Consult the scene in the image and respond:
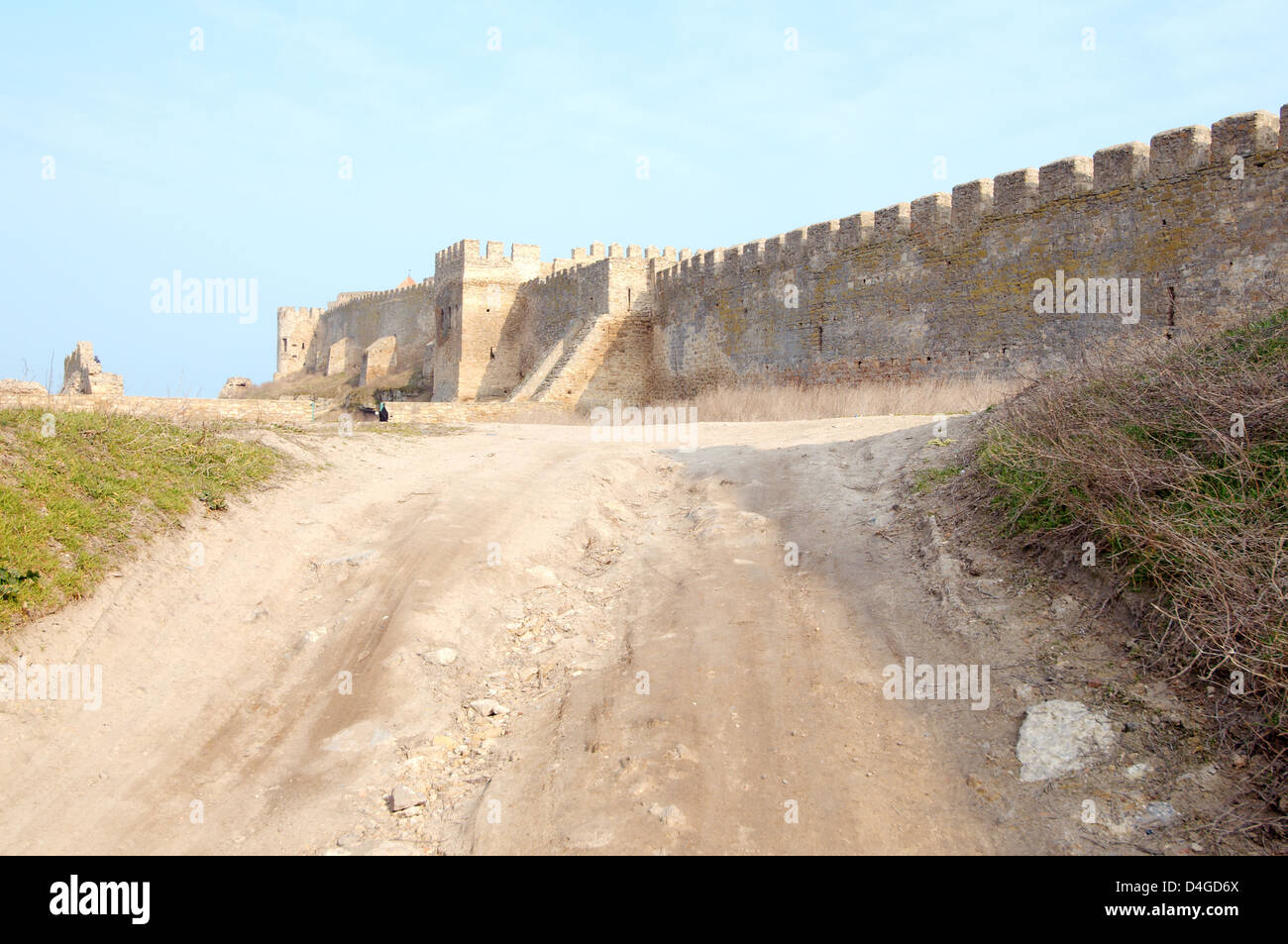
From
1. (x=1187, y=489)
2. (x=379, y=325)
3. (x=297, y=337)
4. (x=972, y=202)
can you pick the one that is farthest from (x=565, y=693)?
(x=297, y=337)

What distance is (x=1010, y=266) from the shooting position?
661 inches

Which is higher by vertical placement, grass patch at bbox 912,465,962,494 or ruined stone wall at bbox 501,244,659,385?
ruined stone wall at bbox 501,244,659,385

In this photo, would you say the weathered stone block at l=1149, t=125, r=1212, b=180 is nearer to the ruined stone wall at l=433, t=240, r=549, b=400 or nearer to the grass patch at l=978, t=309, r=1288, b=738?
the grass patch at l=978, t=309, r=1288, b=738

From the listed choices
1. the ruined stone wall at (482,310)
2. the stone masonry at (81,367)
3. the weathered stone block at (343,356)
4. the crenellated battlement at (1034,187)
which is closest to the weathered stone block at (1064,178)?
the crenellated battlement at (1034,187)

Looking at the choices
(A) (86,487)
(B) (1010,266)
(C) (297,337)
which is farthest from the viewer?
(C) (297,337)

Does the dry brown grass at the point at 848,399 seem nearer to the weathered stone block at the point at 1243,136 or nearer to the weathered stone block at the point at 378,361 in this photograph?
the weathered stone block at the point at 1243,136

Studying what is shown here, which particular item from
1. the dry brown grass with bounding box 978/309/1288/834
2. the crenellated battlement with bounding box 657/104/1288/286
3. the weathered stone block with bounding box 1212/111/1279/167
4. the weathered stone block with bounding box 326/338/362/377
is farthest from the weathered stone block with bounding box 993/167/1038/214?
the weathered stone block with bounding box 326/338/362/377

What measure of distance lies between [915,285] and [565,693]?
1474 centimetres

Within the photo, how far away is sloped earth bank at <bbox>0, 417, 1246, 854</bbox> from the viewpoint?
477 cm

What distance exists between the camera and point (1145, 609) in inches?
221

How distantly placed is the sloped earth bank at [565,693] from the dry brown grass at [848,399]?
5.83m

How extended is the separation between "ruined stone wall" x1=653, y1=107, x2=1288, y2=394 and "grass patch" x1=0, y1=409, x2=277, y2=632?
394 inches

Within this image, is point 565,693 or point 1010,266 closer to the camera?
point 565,693

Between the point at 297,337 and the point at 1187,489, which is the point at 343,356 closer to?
the point at 297,337
